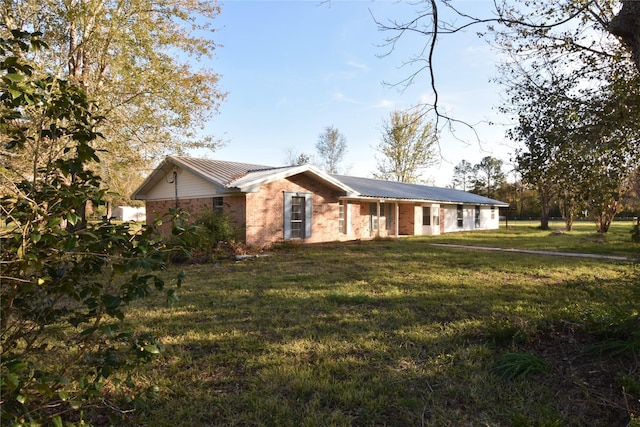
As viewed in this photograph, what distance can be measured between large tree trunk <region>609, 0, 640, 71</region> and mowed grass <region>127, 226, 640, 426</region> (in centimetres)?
261

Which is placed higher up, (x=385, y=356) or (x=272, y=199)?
(x=272, y=199)

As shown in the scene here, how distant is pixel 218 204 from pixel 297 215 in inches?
138

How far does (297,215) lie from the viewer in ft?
54.8

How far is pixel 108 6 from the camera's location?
49.4ft

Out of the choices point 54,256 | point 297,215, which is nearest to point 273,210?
point 297,215

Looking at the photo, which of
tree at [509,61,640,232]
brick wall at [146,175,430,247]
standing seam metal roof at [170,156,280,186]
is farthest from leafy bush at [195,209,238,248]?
tree at [509,61,640,232]

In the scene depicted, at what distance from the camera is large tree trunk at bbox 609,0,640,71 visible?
3588 mm

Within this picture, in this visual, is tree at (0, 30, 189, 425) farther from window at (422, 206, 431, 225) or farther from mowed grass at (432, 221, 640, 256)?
window at (422, 206, 431, 225)

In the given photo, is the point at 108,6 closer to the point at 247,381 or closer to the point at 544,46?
the point at 544,46

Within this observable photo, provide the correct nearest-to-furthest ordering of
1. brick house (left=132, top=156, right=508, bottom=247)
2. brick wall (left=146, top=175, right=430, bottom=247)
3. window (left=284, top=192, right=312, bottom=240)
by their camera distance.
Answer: brick wall (left=146, top=175, right=430, bottom=247) → brick house (left=132, top=156, right=508, bottom=247) → window (left=284, top=192, right=312, bottom=240)

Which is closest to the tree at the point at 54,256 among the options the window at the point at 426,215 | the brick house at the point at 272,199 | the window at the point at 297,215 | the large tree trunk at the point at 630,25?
the large tree trunk at the point at 630,25

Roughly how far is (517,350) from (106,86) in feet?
55.3

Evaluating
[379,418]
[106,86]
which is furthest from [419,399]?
[106,86]

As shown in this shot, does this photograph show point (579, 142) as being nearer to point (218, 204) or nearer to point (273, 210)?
point (273, 210)
